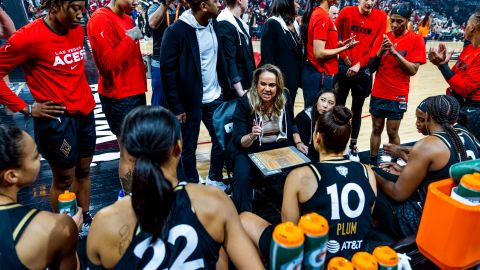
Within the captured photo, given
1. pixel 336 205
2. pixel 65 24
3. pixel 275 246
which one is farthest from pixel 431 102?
pixel 65 24

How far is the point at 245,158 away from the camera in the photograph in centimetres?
288

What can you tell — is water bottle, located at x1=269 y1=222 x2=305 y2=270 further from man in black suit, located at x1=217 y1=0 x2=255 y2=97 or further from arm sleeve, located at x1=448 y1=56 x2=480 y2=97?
arm sleeve, located at x1=448 y1=56 x2=480 y2=97

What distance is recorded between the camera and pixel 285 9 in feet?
11.9

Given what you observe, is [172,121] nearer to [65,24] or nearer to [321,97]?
[65,24]

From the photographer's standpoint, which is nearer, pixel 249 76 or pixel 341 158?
pixel 341 158

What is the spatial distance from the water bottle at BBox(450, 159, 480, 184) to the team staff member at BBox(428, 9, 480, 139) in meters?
1.78

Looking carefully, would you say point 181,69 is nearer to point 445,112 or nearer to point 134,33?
point 134,33

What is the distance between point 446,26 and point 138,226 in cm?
2208

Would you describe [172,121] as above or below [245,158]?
above

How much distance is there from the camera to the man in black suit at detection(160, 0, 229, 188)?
9.46 ft

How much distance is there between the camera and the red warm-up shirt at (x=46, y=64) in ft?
7.18

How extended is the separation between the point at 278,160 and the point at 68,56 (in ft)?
5.13

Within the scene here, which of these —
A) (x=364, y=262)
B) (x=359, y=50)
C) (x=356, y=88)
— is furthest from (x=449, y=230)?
(x=359, y=50)

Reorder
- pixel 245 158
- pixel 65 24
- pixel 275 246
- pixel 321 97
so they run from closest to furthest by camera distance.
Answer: pixel 275 246
pixel 65 24
pixel 245 158
pixel 321 97
